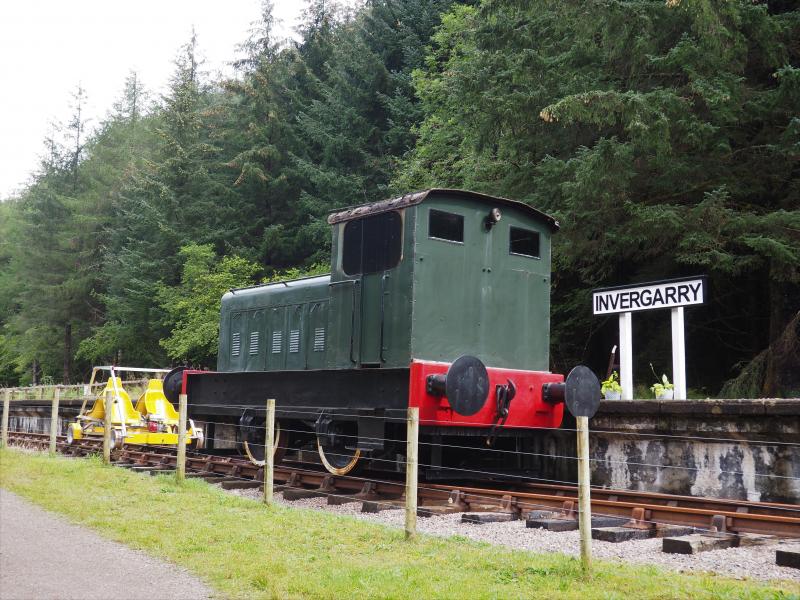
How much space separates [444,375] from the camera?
9641 millimetres

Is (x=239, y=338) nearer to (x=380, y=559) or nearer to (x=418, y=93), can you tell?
(x=380, y=559)

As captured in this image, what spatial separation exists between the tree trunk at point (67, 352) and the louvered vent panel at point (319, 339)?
37985 millimetres

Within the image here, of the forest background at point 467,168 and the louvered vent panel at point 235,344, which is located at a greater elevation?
the forest background at point 467,168

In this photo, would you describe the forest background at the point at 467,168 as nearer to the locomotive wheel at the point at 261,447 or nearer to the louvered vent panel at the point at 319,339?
the louvered vent panel at the point at 319,339

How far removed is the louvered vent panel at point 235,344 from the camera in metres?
14.7

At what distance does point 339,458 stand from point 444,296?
9.56 feet

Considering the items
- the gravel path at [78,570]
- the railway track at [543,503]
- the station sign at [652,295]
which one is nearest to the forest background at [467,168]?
the station sign at [652,295]

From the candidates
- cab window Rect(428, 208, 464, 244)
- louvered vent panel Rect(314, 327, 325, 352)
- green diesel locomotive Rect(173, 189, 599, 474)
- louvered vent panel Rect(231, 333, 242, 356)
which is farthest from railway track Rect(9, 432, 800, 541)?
cab window Rect(428, 208, 464, 244)

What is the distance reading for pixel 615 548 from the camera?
672 cm

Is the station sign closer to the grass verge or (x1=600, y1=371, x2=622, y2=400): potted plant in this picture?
(x1=600, y1=371, x2=622, y2=400): potted plant

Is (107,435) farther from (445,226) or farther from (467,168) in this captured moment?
(467,168)

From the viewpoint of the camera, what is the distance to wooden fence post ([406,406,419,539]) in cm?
716

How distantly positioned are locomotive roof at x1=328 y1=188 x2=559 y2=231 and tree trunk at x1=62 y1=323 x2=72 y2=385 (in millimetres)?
39375

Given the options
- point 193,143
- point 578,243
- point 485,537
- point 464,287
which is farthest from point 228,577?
point 193,143
